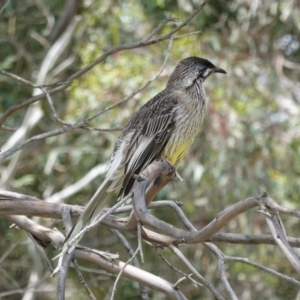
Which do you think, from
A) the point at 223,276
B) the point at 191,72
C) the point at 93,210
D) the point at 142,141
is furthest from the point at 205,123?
the point at 223,276

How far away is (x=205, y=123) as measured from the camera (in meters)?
7.63

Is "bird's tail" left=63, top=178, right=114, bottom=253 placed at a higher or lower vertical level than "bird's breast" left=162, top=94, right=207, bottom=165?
lower

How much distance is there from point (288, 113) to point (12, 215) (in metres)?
5.30

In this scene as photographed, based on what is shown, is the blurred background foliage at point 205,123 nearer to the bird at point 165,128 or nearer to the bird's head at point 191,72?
the bird's head at point 191,72

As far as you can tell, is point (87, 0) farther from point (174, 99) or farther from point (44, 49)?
point (174, 99)

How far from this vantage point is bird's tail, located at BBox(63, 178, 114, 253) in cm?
320

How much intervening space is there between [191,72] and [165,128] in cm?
62

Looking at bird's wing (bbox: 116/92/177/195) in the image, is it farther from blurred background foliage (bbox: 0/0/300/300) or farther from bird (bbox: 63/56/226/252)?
blurred background foliage (bbox: 0/0/300/300)

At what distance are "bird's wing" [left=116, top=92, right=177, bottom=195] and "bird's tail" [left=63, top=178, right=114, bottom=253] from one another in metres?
0.41

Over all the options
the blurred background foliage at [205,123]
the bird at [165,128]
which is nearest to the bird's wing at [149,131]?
the bird at [165,128]

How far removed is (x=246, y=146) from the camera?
7.73m

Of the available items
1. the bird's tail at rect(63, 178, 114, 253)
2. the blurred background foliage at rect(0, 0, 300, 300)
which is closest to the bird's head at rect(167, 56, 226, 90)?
the bird's tail at rect(63, 178, 114, 253)

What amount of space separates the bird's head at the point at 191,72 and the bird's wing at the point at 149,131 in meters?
0.20

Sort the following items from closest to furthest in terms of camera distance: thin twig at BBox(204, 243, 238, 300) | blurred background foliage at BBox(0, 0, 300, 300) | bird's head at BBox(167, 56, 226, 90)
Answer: thin twig at BBox(204, 243, 238, 300) < bird's head at BBox(167, 56, 226, 90) < blurred background foliage at BBox(0, 0, 300, 300)
